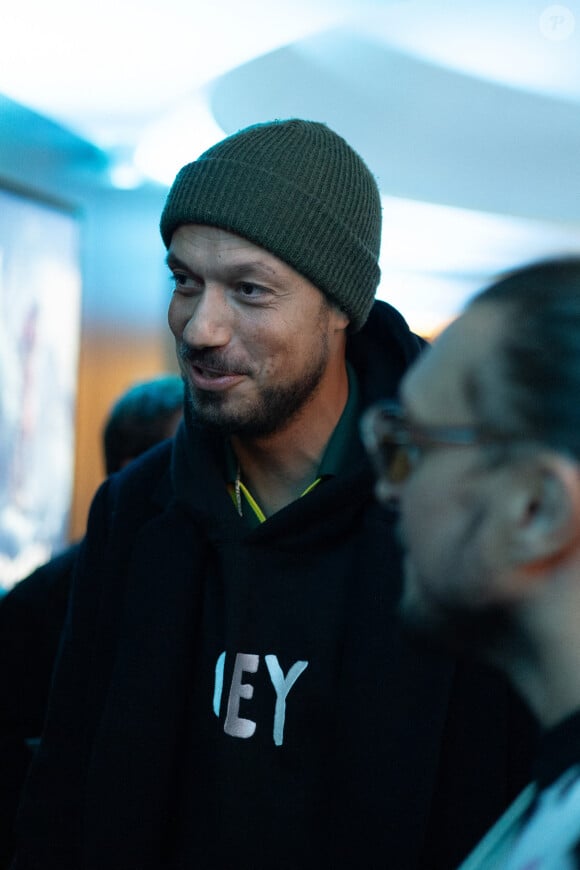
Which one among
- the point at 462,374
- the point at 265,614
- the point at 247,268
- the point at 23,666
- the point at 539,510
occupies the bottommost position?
the point at 23,666

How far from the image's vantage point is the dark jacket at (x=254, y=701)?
1.44 meters

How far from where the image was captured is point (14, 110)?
363 centimetres

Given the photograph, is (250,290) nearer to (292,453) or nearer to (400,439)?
(292,453)

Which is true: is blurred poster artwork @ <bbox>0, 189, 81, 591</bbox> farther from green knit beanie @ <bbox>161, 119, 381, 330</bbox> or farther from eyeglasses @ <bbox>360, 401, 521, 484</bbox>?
eyeglasses @ <bbox>360, 401, 521, 484</bbox>

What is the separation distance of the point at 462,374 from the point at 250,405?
76 centimetres

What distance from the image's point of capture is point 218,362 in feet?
5.23

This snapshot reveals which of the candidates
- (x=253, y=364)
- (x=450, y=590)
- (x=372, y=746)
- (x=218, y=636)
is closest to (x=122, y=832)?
(x=218, y=636)

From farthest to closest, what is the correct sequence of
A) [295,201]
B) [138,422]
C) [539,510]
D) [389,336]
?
[138,422]
[389,336]
[295,201]
[539,510]

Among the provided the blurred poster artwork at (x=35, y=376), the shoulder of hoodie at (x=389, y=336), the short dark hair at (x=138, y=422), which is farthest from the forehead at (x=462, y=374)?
the blurred poster artwork at (x=35, y=376)

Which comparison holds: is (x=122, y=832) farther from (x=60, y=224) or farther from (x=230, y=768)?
(x=60, y=224)

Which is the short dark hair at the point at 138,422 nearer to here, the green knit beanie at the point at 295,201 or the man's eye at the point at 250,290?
the green knit beanie at the point at 295,201

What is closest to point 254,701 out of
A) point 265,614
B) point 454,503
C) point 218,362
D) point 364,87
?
point 265,614

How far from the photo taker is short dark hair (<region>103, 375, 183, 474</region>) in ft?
8.18

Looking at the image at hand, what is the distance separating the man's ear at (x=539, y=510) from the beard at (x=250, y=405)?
82cm
